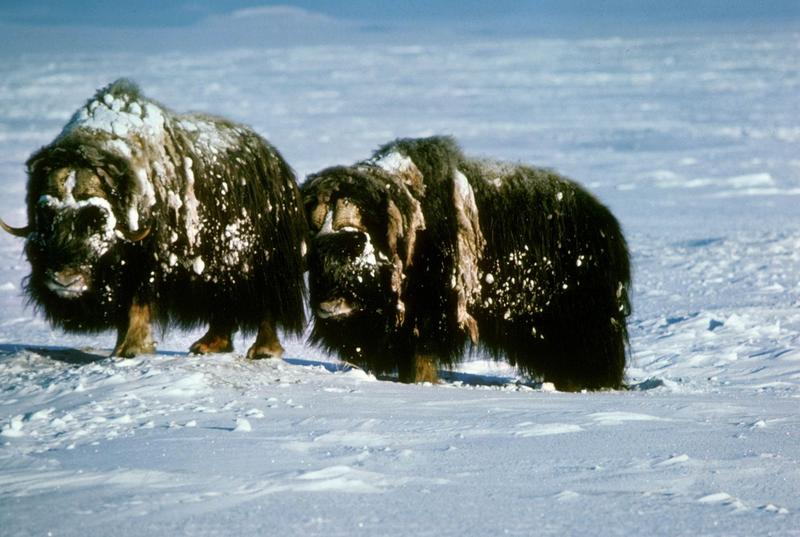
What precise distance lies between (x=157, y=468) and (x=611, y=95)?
19257 mm

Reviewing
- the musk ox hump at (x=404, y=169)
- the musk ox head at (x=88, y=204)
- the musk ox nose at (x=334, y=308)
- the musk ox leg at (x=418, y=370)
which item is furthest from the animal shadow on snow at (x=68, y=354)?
the musk ox hump at (x=404, y=169)

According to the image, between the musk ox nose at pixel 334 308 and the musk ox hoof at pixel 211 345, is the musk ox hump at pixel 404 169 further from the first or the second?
the musk ox hoof at pixel 211 345

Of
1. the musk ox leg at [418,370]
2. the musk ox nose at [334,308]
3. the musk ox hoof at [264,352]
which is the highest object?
the musk ox nose at [334,308]

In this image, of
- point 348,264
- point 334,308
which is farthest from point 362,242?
point 334,308

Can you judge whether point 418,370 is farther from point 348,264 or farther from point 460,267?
point 348,264

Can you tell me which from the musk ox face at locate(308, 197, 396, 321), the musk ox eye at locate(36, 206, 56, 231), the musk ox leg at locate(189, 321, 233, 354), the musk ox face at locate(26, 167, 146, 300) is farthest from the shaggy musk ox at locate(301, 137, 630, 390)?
the musk ox eye at locate(36, 206, 56, 231)

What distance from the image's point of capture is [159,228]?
361 centimetres

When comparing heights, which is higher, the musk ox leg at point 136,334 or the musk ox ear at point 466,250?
the musk ox ear at point 466,250

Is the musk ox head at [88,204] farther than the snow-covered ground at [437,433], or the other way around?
the musk ox head at [88,204]

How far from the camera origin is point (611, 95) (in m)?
20.7

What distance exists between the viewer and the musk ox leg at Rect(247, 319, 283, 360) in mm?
4062

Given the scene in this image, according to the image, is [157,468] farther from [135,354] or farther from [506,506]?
[135,354]

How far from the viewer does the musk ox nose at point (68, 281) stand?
11.2 feet

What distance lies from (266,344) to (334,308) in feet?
1.82
